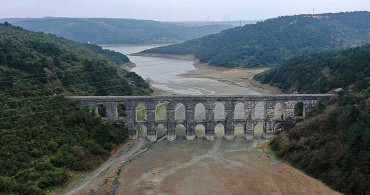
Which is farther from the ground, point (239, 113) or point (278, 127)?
point (278, 127)

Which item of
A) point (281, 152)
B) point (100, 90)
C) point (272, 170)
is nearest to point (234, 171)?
point (272, 170)

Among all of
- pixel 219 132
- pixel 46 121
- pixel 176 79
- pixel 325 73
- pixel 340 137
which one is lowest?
pixel 219 132

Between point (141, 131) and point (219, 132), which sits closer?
point (219, 132)

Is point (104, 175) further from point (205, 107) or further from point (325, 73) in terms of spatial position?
point (325, 73)

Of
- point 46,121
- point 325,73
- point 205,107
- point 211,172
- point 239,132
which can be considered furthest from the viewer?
point 325,73

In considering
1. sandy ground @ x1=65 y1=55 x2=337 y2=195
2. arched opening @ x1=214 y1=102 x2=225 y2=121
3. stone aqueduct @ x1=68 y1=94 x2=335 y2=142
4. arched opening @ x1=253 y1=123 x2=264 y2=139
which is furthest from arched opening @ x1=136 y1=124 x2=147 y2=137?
arched opening @ x1=253 y1=123 x2=264 y2=139

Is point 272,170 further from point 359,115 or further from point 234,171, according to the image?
point 359,115

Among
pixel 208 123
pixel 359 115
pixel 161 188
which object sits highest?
pixel 359 115

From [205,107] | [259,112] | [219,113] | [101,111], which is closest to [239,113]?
[219,113]
